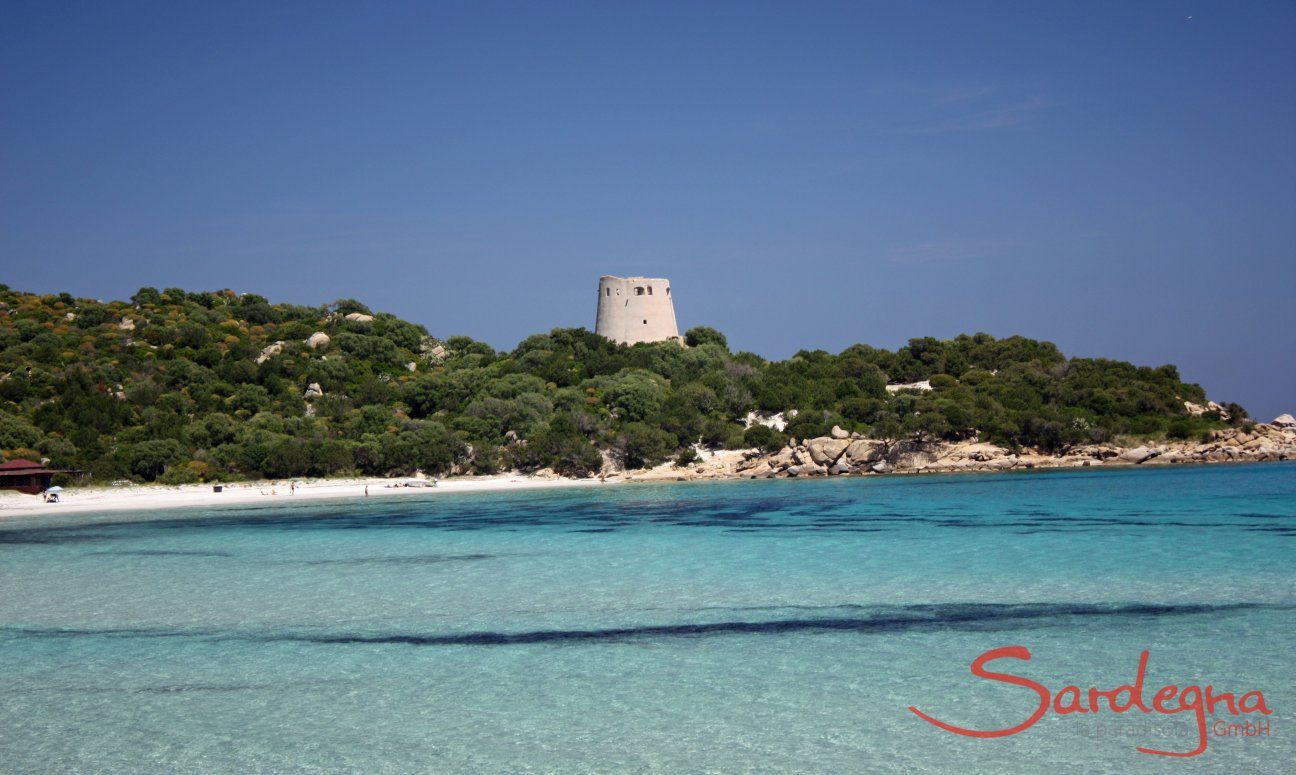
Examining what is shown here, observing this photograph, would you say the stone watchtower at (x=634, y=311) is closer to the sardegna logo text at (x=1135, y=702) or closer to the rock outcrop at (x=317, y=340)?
the rock outcrop at (x=317, y=340)

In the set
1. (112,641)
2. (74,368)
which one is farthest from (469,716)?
(74,368)

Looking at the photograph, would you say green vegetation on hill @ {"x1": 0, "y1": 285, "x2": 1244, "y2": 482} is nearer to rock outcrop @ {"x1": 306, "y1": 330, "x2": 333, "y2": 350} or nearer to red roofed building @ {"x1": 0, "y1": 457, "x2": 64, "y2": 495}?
rock outcrop @ {"x1": 306, "y1": 330, "x2": 333, "y2": 350}

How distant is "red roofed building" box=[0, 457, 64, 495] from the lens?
114ft

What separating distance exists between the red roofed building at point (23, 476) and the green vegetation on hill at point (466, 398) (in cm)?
235

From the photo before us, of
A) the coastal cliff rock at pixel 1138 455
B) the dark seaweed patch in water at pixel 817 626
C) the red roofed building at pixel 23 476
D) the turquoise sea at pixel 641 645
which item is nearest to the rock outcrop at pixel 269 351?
the red roofed building at pixel 23 476

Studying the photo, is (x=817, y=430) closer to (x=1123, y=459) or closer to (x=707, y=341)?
(x=1123, y=459)

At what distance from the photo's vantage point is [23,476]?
3562 centimetres

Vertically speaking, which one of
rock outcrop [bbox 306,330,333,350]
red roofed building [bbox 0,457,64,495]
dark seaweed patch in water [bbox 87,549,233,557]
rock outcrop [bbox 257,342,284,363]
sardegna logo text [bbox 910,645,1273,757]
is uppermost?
rock outcrop [bbox 306,330,333,350]

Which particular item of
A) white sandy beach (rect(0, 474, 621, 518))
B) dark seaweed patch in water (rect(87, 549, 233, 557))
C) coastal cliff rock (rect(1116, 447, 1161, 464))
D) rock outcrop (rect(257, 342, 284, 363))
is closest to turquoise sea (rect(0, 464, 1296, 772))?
dark seaweed patch in water (rect(87, 549, 233, 557))

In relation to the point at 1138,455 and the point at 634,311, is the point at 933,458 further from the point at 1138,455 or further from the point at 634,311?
the point at 634,311

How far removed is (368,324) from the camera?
2537 inches

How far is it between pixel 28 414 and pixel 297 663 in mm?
39653

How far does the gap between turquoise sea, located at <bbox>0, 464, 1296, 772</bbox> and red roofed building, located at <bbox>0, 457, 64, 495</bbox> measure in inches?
570

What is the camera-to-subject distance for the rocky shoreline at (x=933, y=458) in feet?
138
